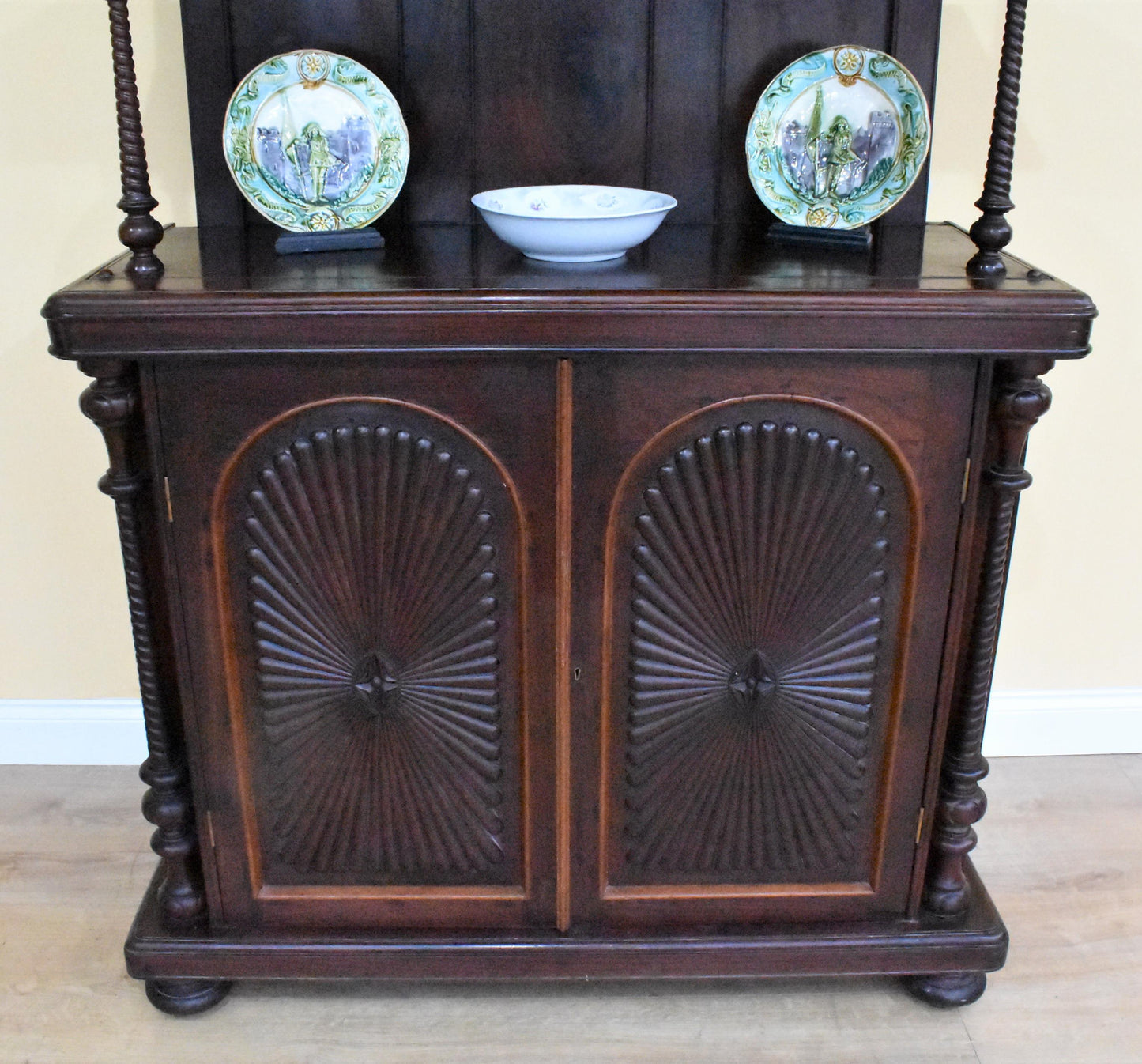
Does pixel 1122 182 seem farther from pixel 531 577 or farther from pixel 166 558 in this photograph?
pixel 166 558

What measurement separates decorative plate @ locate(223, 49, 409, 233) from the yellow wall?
286 millimetres

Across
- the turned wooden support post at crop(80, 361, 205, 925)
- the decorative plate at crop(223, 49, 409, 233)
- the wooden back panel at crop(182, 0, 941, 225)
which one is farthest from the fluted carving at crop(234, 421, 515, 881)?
the wooden back panel at crop(182, 0, 941, 225)

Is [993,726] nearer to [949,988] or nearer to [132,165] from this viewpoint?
[949,988]

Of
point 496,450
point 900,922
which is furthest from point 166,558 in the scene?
point 900,922

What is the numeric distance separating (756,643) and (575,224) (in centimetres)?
56

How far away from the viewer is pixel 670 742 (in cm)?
154

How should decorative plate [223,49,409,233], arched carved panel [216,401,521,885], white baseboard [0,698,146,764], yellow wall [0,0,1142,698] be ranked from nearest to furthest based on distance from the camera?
arched carved panel [216,401,521,885], decorative plate [223,49,409,233], yellow wall [0,0,1142,698], white baseboard [0,698,146,764]

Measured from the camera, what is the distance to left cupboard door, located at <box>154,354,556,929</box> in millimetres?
1396

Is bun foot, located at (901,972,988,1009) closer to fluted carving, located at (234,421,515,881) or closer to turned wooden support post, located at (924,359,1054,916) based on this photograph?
turned wooden support post, located at (924,359,1054,916)

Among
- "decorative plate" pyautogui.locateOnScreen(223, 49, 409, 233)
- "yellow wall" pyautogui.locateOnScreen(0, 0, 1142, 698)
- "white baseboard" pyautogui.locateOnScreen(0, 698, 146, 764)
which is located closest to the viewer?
"decorative plate" pyautogui.locateOnScreen(223, 49, 409, 233)

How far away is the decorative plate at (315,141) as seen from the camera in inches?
63.1

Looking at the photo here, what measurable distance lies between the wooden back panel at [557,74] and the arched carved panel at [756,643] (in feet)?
1.71

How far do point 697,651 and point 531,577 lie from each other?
0.23m

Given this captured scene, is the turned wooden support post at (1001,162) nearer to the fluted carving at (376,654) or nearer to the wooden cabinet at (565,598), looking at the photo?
the wooden cabinet at (565,598)
